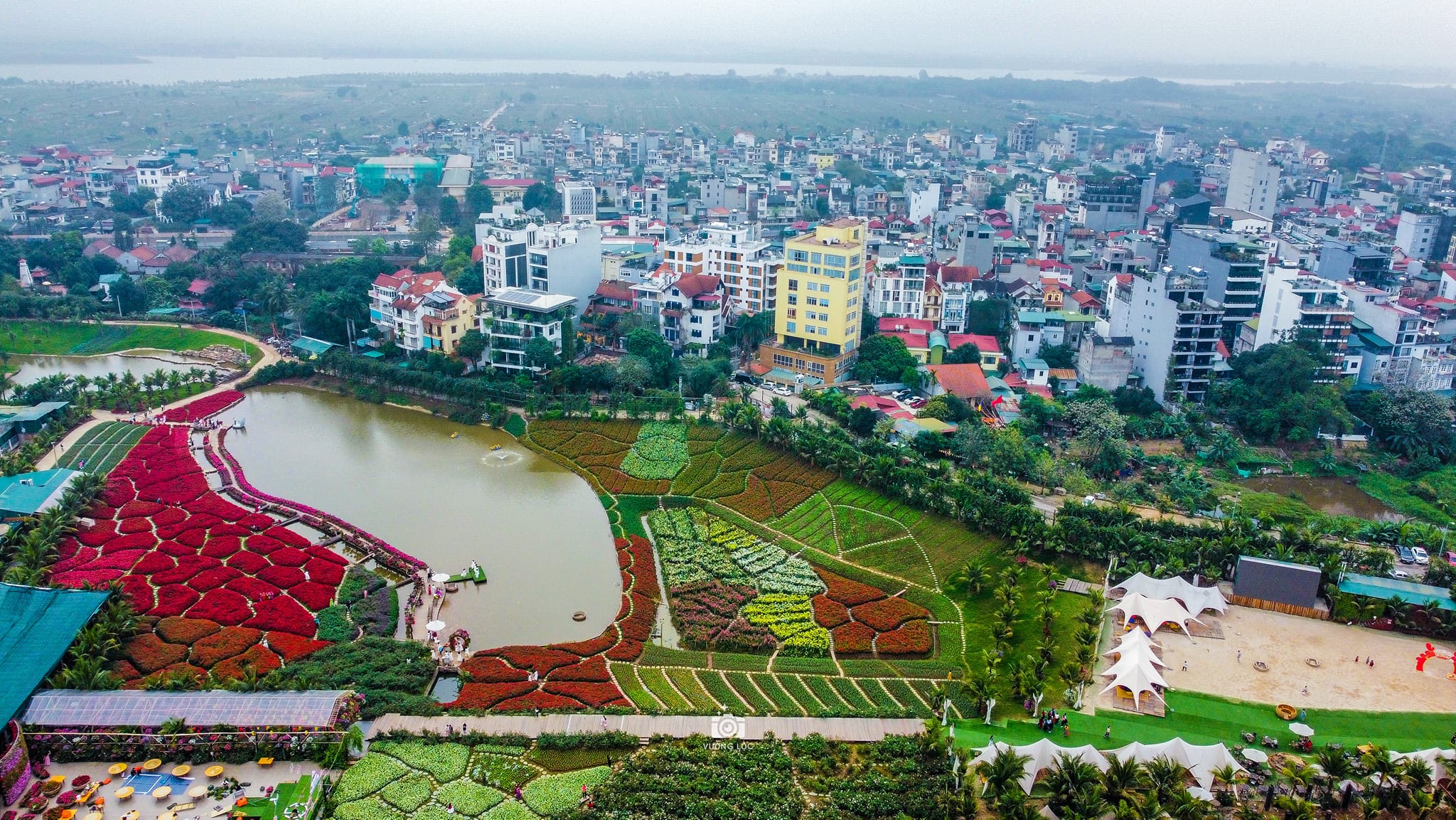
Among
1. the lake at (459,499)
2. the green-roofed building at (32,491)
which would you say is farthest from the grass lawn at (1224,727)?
the green-roofed building at (32,491)

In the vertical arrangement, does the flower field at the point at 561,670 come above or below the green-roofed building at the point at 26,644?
below

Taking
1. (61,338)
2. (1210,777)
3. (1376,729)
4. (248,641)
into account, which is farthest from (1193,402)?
(61,338)

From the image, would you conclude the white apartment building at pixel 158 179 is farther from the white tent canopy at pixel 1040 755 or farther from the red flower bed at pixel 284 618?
the white tent canopy at pixel 1040 755

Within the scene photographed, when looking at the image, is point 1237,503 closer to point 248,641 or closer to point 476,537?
point 476,537

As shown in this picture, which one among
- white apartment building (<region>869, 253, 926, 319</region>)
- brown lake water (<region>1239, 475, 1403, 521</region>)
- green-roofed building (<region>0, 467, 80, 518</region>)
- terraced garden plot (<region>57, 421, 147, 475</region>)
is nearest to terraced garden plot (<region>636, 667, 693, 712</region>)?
green-roofed building (<region>0, 467, 80, 518</region>)

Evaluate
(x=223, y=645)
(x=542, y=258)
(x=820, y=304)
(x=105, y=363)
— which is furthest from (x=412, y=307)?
(x=223, y=645)
